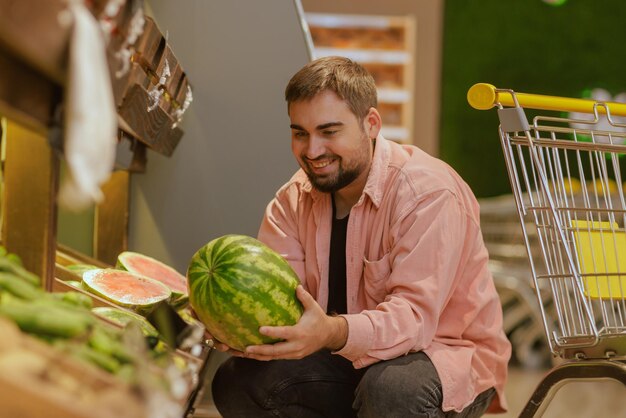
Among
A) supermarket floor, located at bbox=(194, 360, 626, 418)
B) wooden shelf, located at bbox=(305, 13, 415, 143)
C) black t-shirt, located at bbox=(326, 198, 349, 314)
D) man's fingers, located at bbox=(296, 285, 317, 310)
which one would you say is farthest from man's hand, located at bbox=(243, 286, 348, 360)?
wooden shelf, located at bbox=(305, 13, 415, 143)

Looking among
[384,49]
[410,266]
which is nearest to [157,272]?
[410,266]

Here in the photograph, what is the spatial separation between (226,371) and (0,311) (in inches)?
55.2

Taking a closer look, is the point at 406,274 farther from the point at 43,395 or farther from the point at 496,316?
the point at 43,395

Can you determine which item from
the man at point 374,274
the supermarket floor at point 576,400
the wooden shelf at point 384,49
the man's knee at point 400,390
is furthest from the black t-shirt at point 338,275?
the wooden shelf at point 384,49

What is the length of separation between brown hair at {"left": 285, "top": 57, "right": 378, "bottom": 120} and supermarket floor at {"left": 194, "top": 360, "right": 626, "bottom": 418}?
8.55 ft

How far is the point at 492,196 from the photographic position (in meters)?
9.19

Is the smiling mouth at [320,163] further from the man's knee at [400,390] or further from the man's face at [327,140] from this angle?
the man's knee at [400,390]

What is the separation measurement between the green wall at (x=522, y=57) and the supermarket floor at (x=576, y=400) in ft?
9.52

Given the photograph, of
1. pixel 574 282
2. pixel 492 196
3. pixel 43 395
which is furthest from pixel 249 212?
pixel 492 196

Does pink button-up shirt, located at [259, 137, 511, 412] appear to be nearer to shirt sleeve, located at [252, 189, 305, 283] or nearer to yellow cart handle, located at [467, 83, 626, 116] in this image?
shirt sleeve, located at [252, 189, 305, 283]

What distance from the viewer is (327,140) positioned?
2559mm

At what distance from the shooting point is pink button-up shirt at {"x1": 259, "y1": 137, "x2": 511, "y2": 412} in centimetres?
233

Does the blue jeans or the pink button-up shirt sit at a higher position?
the pink button-up shirt

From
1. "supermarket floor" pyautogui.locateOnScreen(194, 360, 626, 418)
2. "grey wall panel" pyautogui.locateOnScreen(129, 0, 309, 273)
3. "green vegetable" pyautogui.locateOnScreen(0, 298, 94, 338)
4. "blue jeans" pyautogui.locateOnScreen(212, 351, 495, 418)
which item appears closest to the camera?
"green vegetable" pyautogui.locateOnScreen(0, 298, 94, 338)
